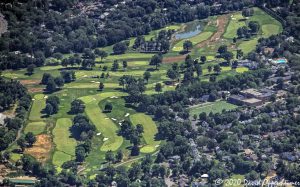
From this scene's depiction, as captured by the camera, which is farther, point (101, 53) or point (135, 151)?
point (101, 53)

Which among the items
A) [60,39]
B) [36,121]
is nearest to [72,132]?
[36,121]

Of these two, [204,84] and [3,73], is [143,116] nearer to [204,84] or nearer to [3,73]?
[204,84]

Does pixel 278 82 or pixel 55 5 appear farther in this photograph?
pixel 55 5

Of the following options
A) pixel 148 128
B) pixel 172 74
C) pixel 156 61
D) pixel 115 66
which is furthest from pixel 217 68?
pixel 148 128

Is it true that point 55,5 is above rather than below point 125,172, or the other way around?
above

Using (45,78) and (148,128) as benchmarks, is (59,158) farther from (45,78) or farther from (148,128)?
(45,78)

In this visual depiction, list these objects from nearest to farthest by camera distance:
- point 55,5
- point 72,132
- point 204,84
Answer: point 72,132, point 204,84, point 55,5

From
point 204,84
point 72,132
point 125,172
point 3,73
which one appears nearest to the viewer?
point 125,172
